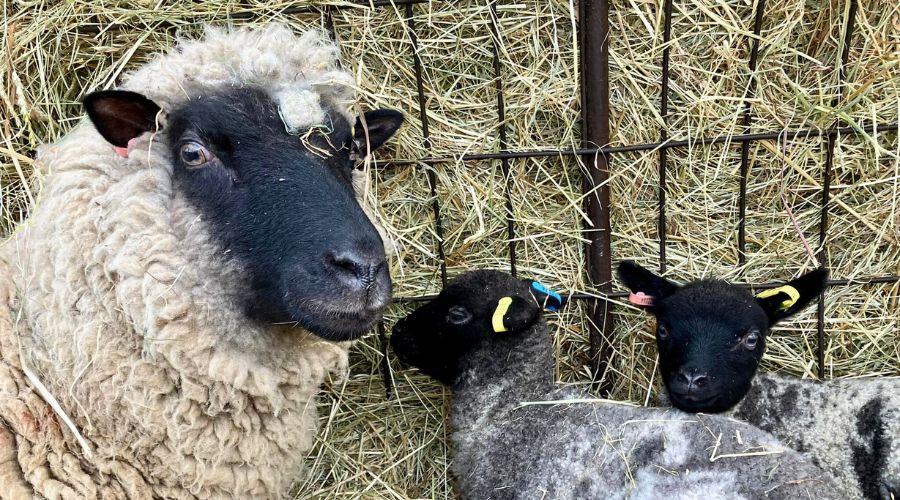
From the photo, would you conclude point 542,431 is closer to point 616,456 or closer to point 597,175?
point 616,456

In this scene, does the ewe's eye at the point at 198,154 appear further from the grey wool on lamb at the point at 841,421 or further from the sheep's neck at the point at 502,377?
the grey wool on lamb at the point at 841,421

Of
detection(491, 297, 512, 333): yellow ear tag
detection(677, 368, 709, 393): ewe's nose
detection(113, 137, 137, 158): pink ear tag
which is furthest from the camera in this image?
detection(491, 297, 512, 333): yellow ear tag

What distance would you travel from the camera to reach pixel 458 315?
3613 millimetres

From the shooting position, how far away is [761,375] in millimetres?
3764

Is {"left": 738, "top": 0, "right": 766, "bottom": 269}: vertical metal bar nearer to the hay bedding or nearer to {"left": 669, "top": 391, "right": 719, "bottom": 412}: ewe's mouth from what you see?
the hay bedding

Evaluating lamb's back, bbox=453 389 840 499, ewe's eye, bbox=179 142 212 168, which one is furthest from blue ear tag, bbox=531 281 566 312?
ewe's eye, bbox=179 142 212 168

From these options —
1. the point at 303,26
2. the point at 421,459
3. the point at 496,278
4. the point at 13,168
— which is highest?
the point at 303,26

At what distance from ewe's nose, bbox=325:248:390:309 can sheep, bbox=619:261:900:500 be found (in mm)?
1562

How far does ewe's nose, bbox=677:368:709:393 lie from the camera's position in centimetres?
327

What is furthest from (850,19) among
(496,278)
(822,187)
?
(496,278)

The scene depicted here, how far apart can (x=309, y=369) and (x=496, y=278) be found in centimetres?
117

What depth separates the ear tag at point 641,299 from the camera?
11.7 ft

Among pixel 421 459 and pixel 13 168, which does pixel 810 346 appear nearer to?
pixel 421 459

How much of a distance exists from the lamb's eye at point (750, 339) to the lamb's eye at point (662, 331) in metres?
0.33
